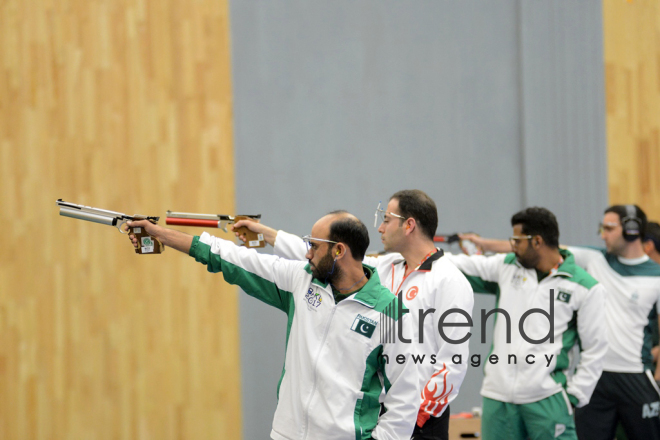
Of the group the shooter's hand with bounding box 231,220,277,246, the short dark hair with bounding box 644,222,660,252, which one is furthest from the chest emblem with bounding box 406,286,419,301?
the short dark hair with bounding box 644,222,660,252

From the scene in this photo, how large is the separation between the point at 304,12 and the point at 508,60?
59.3 inches

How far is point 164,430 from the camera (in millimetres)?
4043

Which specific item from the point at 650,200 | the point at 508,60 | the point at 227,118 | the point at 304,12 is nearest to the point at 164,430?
the point at 227,118

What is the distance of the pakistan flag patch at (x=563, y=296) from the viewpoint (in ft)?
9.71

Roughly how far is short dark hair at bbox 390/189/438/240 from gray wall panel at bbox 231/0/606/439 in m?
1.67

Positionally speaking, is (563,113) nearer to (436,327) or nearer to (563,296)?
(563,296)

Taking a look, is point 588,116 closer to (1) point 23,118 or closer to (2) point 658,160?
(2) point 658,160

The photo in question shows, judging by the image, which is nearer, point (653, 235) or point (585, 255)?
point (585, 255)

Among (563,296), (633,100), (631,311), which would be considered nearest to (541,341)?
(563,296)

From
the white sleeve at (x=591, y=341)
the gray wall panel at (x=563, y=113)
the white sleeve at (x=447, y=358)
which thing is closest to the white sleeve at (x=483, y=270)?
the white sleeve at (x=591, y=341)

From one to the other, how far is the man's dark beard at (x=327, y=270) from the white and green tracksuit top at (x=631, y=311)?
2.01m

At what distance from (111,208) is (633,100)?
3.77 metres

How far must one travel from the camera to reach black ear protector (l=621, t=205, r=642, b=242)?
3.50 metres

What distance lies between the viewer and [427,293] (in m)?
2.52
